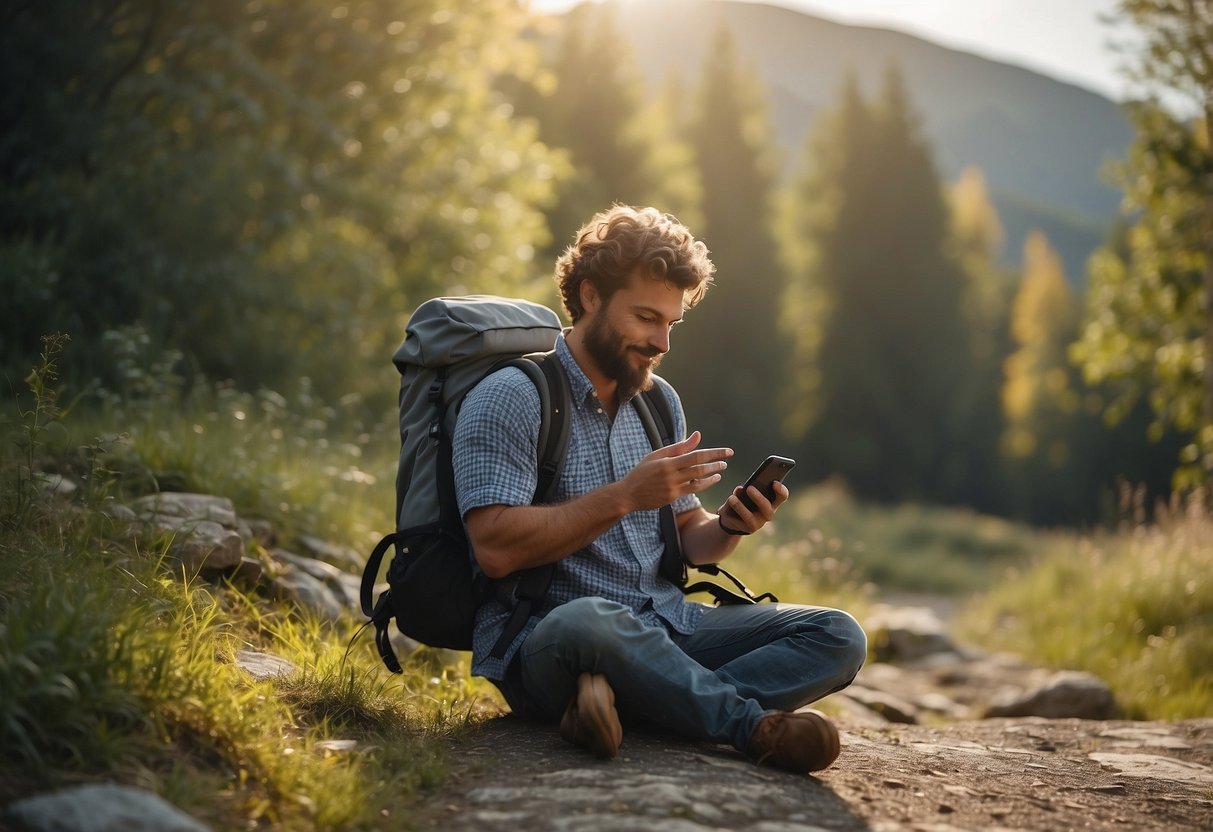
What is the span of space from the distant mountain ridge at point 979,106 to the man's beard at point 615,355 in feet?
322

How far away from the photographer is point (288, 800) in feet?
9.02

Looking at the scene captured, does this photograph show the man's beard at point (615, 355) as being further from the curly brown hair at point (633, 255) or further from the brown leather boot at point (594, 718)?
the brown leather boot at point (594, 718)

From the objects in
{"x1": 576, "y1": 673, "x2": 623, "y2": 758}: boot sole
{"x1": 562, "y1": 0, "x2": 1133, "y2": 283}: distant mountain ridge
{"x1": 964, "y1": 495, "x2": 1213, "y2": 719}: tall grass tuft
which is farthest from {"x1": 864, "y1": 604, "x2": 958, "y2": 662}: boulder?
{"x1": 562, "y1": 0, "x2": 1133, "y2": 283}: distant mountain ridge

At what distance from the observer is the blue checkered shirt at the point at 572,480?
3488 mm

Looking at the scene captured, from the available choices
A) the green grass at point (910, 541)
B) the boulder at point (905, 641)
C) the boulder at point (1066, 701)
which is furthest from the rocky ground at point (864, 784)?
the green grass at point (910, 541)

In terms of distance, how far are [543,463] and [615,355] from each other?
1.50ft

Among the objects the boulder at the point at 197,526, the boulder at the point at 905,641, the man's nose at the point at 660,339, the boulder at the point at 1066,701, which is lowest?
the boulder at the point at 905,641

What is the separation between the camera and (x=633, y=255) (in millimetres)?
3766

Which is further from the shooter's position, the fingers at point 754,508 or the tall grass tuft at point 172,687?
the fingers at point 754,508

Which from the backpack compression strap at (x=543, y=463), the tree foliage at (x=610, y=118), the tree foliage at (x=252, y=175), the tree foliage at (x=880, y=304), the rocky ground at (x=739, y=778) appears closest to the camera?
the rocky ground at (x=739, y=778)

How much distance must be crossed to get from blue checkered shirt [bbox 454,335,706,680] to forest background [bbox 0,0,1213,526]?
233cm

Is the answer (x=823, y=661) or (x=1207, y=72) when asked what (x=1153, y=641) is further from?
(x=1207, y=72)

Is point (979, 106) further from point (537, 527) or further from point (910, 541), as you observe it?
point (537, 527)

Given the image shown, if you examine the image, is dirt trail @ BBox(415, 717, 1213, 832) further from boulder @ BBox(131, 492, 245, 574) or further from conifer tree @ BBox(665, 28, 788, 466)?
conifer tree @ BBox(665, 28, 788, 466)
